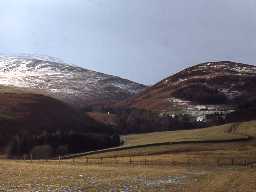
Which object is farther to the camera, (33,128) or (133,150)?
(33,128)

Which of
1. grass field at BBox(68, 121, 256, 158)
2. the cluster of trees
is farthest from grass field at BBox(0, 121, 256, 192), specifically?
the cluster of trees

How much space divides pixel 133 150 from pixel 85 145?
42031 millimetres

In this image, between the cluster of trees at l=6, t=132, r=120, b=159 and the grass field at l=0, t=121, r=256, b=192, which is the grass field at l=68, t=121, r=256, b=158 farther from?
the cluster of trees at l=6, t=132, r=120, b=159

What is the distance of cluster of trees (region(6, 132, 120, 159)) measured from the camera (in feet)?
484

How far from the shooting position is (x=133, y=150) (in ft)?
421

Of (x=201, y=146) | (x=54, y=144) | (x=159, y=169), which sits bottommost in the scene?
(x=159, y=169)

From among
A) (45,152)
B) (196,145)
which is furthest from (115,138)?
(196,145)

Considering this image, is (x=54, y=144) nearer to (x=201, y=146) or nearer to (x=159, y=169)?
(x=201, y=146)

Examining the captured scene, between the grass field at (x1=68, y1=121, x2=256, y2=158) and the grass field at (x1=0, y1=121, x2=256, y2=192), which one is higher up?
the grass field at (x1=68, y1=121, x2=256, y2=158)

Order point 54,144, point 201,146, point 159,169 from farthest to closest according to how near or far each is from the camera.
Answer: point 54,144, point 201,146, point 159,169

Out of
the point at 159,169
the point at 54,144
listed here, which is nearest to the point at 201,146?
the point at 54,144

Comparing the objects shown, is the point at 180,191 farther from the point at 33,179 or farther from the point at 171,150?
the point at 171,150

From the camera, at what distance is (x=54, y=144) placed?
6265 inches

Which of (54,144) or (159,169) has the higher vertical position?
(54,144)
